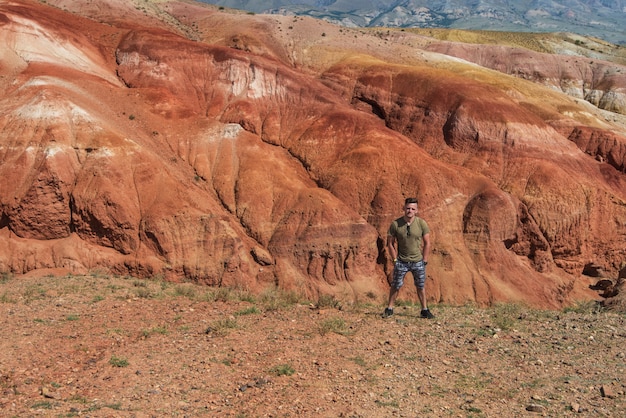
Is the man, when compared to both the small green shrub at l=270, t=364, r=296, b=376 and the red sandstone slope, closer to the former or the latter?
the small green shrub at l=270, t=364, r=296, b=376

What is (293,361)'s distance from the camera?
24.5 feet

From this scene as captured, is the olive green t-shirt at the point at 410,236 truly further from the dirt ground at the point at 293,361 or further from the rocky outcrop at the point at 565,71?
the rocky outcrop at the point at 565,71

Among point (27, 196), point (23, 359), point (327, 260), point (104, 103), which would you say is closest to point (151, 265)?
point (27, 196)

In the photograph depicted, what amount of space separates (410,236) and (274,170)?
715 inches

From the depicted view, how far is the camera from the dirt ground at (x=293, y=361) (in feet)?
20.4

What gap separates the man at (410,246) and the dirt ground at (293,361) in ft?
2.11

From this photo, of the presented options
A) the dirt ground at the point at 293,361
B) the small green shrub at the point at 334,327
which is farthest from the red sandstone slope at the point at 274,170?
the small green shrub at the point at 334,327

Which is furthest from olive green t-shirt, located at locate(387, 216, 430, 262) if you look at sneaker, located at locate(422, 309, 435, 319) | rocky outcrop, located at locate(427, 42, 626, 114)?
rocky outcrop, located at locate(427, 42, 626, 114)

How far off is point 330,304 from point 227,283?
12710mm

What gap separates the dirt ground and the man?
0.64m

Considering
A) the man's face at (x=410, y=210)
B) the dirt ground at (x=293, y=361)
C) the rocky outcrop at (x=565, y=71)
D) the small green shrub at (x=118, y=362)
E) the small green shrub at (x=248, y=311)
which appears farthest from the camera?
the rocky outcrop at (x=565, y=71)

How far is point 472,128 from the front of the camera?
32156mm

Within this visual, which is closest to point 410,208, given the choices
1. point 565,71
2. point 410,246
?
point 410,246

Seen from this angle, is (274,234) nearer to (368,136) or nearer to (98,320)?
(368,136)
